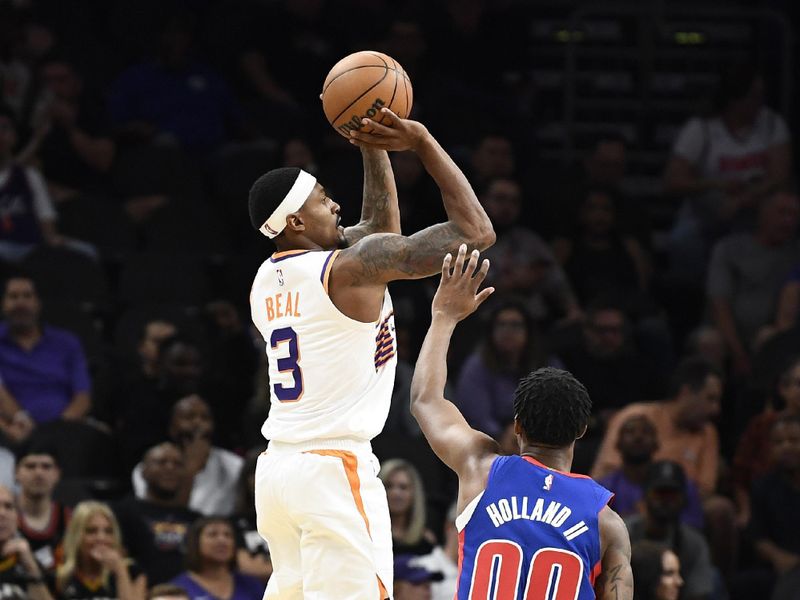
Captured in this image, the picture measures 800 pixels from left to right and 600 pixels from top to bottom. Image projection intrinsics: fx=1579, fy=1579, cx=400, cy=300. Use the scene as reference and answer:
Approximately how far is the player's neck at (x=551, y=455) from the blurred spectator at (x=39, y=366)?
6.63 metres

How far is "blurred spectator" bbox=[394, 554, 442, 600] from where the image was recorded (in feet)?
32.7

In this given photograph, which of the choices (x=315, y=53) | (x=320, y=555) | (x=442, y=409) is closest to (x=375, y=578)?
(x=320, y=555)

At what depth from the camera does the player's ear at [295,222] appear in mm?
6398

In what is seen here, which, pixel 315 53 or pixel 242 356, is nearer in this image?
pixel 242 356

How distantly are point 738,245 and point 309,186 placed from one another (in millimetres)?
7496

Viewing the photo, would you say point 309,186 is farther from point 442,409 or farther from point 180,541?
point 180,541

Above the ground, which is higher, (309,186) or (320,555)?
(309,186)

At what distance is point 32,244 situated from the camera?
12680mm

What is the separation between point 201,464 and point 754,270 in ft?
16.6

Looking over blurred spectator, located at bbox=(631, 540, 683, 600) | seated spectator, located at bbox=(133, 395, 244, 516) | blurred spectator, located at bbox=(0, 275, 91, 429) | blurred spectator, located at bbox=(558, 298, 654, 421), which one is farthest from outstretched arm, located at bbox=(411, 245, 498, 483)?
blurred spectator, located at bbox=(558, 298, 654, 421)

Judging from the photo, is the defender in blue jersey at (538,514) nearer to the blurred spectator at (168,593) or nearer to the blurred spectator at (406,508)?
the blurred spectator at (168,593)

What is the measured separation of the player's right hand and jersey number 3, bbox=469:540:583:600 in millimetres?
1684

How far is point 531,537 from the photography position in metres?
5.16

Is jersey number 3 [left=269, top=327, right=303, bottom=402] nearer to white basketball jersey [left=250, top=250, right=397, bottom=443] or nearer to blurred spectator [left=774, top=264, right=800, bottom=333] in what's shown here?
white basketball jersey [left=250, top=250, right=397, bottom=443]
